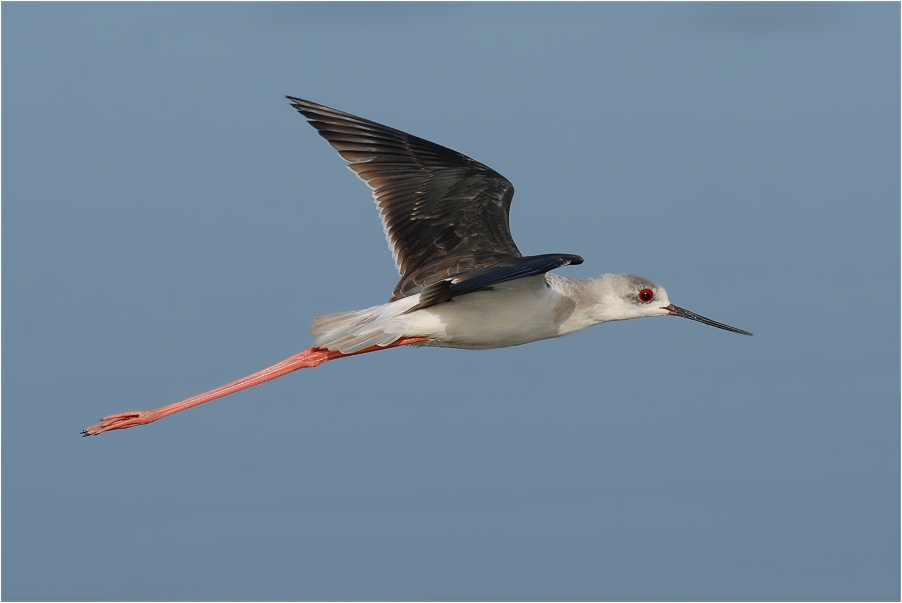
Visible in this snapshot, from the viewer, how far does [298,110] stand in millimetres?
8867

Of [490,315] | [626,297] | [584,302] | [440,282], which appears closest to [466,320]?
[490,315]

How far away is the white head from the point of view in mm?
8305

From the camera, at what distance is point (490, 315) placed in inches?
311

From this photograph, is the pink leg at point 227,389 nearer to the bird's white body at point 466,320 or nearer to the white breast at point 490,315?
the bird's white body at point 466,320

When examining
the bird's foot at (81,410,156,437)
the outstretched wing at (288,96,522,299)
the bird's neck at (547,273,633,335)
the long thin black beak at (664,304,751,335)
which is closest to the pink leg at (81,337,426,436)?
the bird's foot at (81,410,156,437)

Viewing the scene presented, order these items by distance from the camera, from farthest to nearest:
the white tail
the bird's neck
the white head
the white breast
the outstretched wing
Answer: the outstretched wing → the white head → the bird's neck → the white breast → the white tail

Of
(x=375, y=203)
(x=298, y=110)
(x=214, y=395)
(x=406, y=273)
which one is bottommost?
(x=214, y=395)

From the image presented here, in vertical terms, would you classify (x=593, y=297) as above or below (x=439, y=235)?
below

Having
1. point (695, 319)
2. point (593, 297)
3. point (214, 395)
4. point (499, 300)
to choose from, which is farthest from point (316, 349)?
point (695, 319)

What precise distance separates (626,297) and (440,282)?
60.4 inches

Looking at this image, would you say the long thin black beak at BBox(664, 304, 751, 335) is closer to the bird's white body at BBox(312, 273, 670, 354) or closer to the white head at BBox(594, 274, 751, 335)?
the white head at BBox(594, 274, 751, 335)

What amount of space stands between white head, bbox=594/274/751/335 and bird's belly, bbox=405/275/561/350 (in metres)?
0.50

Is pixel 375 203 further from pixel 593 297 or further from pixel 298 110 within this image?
pixel 593 297

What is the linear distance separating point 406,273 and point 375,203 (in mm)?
638
